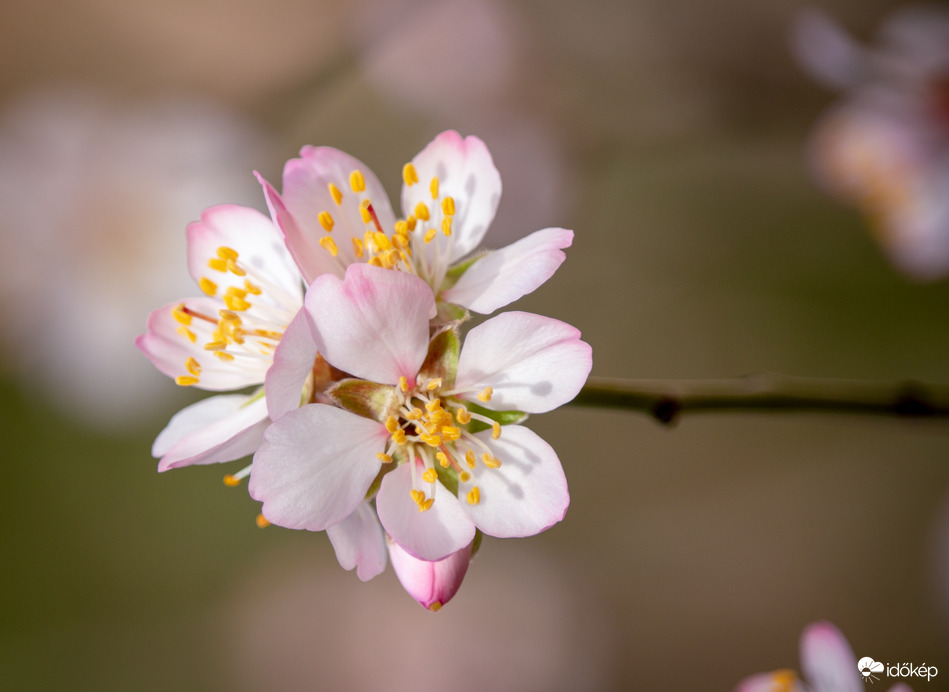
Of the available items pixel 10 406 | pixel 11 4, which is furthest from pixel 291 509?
pixel 11 4

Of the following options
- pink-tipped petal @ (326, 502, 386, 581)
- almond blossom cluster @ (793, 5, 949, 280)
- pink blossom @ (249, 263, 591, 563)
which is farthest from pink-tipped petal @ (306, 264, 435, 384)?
almond blossom cluster @ (793, 5, 949, 280)

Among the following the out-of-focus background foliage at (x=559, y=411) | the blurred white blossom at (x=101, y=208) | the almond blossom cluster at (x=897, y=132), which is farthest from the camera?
the out-of-focus background foliage at (x=559, y=411)

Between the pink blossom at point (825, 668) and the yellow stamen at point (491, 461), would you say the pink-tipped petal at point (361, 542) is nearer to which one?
the yellow stamen at point (491, 461)

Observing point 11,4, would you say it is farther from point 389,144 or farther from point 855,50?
point 855,50

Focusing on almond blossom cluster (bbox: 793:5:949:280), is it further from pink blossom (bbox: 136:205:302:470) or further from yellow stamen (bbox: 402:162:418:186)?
pink blossom (bbox: 136:205:302:470)

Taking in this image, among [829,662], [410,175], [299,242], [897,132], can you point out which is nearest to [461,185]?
[410,175]

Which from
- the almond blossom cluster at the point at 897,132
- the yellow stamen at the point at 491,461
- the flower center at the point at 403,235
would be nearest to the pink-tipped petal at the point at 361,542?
the yellow stamen at the point at 491,461

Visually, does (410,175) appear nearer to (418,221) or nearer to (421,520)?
(418,221)
